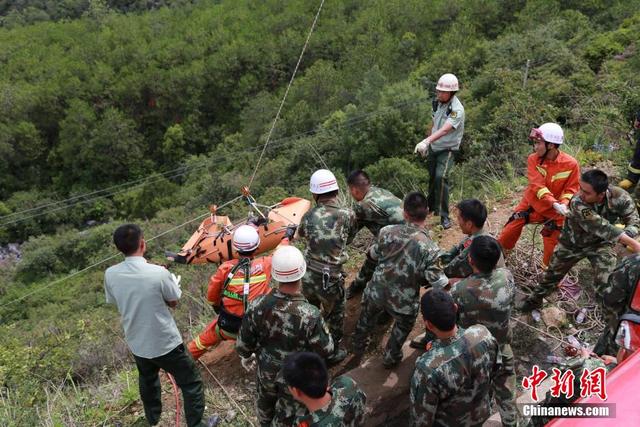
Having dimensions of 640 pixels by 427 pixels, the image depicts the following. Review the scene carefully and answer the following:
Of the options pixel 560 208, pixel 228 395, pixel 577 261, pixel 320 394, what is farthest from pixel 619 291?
pixel 228 395

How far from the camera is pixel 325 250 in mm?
4477

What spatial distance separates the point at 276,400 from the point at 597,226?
2.98 metres

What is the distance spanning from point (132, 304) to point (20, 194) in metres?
42.3

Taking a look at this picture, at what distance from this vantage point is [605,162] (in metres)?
7.91

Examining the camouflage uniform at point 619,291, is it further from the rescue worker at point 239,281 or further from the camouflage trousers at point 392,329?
the rescue worker at point 239,281

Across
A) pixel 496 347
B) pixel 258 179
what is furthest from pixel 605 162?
pixel 258 179

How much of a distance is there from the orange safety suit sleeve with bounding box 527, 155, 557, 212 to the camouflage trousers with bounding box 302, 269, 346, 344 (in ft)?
6.76

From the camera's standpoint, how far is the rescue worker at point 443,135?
5770mm

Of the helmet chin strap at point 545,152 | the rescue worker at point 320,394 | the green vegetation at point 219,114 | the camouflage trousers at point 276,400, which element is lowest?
the green vegetation at point 219,114

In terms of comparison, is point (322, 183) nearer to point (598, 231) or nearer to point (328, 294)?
point (328, 294)

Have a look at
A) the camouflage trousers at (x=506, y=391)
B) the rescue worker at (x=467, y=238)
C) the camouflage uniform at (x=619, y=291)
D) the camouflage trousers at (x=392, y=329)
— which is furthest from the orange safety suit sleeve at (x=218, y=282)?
the camouflage uniform at (x=619, y=291)

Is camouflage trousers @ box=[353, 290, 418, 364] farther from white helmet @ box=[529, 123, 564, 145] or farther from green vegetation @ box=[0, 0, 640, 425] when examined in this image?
green vegetation @ box=[0, 0, 640, 425]

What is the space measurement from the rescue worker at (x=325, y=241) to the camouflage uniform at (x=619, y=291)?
206cm

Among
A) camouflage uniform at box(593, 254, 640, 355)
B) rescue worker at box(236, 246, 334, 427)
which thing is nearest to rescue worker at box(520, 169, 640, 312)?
camouflage uniform at box(593, 254, 640, 355)
